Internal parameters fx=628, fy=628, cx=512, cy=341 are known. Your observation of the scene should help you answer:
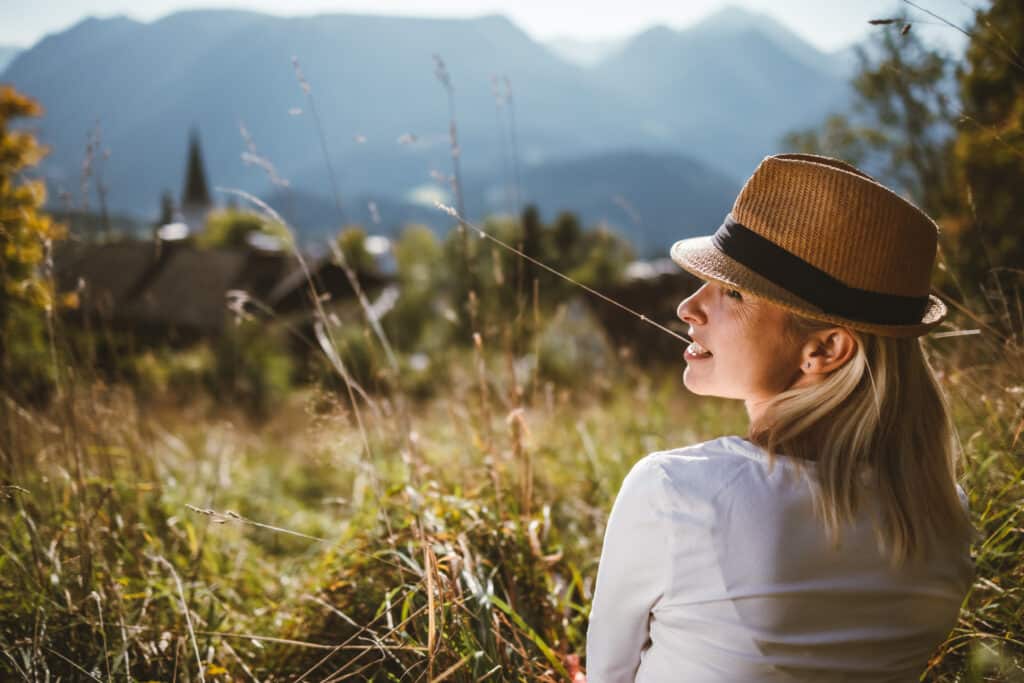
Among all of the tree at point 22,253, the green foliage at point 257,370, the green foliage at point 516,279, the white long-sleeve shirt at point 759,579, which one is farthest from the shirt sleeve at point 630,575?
the green foliage at point 257,370

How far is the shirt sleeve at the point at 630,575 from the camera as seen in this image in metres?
0.95

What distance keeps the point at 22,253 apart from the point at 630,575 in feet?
8.23

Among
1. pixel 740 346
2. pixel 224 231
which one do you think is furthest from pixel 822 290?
pixel 224 231

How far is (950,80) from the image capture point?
2910mm

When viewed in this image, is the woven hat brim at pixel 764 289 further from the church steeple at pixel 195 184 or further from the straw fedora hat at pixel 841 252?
the church steeple at pixel 195 184

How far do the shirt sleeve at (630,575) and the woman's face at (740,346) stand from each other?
267 mm

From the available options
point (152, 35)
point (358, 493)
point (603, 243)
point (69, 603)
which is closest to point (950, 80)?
point (603, 243)

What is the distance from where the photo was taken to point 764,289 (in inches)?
39.3

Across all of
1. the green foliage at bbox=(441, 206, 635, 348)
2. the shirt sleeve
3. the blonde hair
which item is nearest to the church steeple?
the green foliage at bbox=(441, 206, 635, 348)

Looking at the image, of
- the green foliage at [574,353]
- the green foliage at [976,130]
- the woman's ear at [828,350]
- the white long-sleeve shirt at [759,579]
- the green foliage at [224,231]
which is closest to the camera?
the white long-sleeve shirt at [759,579]

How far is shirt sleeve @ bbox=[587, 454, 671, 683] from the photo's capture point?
3.11 ft

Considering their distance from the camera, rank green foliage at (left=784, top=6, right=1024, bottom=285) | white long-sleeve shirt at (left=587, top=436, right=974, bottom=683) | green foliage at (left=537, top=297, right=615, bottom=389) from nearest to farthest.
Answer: white long-sleeve shirt at (left=587, top=436, right=974, bottom=683)
green foliage at (left=784, top=6, right=1024, bottom=285)
green foliage at (left=537, top=297, right=615, bottom=389)

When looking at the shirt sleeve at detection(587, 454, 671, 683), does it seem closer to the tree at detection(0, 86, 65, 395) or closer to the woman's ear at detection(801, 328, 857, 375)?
the woman's ear at detection(801, 328, 857, 375)

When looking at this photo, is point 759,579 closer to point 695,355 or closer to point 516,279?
point 695,355
